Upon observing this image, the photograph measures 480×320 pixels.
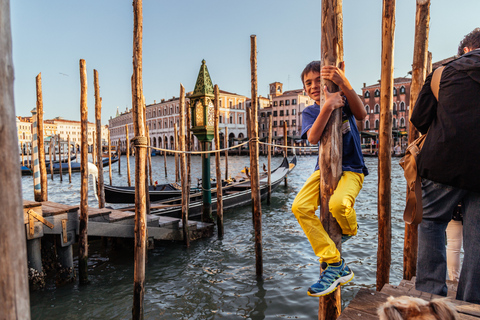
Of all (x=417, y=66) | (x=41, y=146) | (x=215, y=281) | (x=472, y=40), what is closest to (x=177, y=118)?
(x=41, y=146)

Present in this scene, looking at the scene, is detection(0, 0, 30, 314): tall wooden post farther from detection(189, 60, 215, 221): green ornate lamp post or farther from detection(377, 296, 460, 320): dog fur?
detection(189, 60, 215, 221): green ornate lamp post

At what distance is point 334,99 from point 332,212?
0.62 meters

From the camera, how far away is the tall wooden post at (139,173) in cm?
337

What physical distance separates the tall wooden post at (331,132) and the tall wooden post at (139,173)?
215 cm

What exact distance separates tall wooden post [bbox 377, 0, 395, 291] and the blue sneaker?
1206 mm

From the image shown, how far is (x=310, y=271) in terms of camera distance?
4.99 metres

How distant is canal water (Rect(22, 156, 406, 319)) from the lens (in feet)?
12.7

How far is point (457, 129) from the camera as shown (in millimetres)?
1479

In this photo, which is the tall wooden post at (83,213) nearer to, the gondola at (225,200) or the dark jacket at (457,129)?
the gondola at (225,200)

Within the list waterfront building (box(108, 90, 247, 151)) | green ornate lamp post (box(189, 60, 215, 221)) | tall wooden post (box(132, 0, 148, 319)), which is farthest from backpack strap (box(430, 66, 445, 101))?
waterfront building (box(108, 90, 247, 151))

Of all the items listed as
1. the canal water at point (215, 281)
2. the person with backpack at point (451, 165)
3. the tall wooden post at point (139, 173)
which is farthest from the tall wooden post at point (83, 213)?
the person with backpack at point (451, 165)

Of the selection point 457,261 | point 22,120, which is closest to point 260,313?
point 457,261

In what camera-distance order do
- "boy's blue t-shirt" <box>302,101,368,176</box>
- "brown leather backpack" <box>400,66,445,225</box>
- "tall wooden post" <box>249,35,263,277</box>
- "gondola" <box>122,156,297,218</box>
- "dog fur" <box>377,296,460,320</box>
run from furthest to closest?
"gondola" <box>122,156,297,218</box>
"tall wooden post" <box>249,35,263,277</box>
"boy's blue t-shirt" <box>302,101,368,176</box>
"brown leather backpack" <box>400,66,445,225</box>
"dog fur" <box>377,296,460,320</box>

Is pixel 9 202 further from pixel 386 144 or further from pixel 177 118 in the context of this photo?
pixel 177 118
